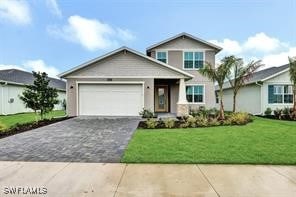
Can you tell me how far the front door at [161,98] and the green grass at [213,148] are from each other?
37.2ft

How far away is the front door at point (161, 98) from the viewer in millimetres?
22062

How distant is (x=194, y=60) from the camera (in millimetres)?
22609

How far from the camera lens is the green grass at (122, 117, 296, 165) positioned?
691 centimetres

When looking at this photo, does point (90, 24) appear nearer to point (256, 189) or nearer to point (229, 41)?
point (229, 41)

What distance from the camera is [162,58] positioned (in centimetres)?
2248

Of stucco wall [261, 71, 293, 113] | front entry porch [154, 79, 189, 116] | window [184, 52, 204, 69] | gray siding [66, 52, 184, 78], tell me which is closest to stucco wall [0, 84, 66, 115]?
gray siding [66, 52, 184, 78]

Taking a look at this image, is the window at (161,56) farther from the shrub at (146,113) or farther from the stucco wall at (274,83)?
the stucco wall at (274,83)

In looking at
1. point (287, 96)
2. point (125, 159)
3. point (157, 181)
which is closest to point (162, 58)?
point (287, 96)

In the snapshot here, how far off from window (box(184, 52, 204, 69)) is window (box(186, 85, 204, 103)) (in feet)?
5.77

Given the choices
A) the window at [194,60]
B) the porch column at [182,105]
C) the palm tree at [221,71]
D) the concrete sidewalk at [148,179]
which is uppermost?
the window at [194,60]

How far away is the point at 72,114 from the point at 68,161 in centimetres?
1189

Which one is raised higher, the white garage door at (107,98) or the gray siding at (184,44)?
the gray siding at (184,44)

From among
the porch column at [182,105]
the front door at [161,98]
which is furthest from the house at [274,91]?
the front door at [161,98]

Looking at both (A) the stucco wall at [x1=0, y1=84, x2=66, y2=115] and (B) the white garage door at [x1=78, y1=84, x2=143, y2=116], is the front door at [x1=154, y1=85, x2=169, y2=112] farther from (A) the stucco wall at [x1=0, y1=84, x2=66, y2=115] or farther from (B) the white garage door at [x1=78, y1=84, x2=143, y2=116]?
(A) the stucco wall at [x1=0, y1=84, x2=66, y2=115]
